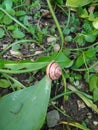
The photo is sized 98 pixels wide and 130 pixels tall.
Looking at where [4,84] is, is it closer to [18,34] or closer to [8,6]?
[18,34]

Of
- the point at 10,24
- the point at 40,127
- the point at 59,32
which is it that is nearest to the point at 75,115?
the point at 40,127

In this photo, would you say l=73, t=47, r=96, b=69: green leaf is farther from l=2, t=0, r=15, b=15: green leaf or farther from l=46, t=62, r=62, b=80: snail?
l=2, t=0, r=15, b=15: green leaf

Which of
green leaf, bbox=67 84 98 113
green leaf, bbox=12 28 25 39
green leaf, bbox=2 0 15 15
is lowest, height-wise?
green leaf, bbox=67 84 98 113

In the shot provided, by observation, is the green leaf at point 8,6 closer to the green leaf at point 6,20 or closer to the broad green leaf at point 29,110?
the green leaf at point 6,20

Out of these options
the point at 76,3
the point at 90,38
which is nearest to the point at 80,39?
the point at 90,38

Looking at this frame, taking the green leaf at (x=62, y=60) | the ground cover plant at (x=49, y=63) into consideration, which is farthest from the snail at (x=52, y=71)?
the green leaf at (x=62, y=60)

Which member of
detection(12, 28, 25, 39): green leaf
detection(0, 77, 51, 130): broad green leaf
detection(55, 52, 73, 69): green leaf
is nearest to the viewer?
detection(0, 77, 51, 130): broad green leaf

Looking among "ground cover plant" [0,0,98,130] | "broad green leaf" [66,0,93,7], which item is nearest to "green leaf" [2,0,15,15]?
"ground cover plant" [0,0,98,130]

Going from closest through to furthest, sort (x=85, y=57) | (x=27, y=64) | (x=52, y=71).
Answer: (x=52, y=71), (x=27, y=64), (x=85, y=57)
